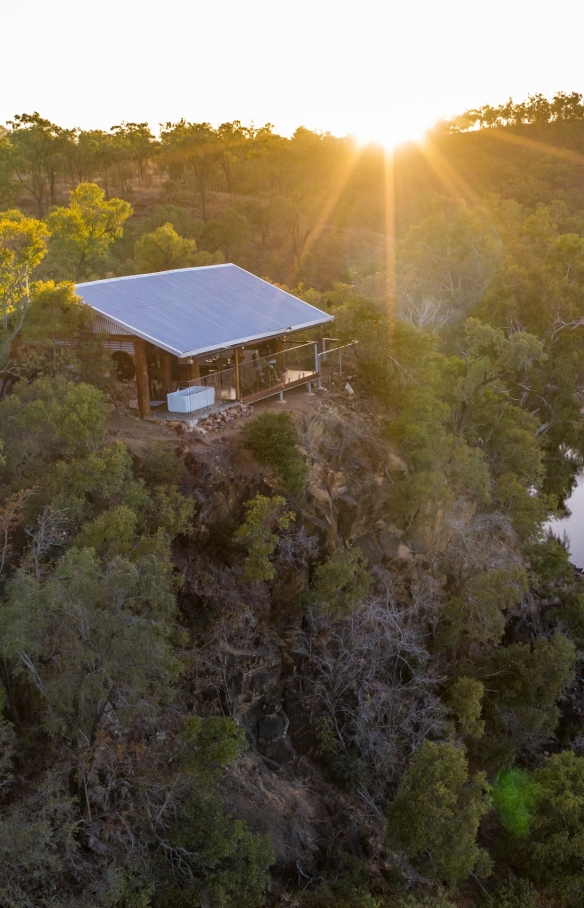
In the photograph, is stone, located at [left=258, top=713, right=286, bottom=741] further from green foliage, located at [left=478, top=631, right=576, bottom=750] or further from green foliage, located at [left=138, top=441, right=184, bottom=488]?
green foliage, located at [left=478, top=631, right=576, bottom=750]

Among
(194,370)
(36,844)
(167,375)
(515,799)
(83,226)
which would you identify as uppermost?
(83,226)

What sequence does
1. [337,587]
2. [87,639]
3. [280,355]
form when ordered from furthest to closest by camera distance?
[280,355] < [337,587] < [87,639]

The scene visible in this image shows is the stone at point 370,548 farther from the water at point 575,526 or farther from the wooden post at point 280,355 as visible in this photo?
the water at point 575,526

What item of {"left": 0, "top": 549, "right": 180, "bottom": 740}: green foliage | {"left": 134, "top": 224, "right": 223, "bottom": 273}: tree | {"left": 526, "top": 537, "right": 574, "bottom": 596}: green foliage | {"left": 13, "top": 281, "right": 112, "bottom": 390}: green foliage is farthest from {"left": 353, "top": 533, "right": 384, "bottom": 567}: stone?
Answer: {"left": 134, "top": 224, "right": 223, "bottom": 273}: tree

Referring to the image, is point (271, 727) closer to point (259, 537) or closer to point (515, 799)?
point (259, 537)

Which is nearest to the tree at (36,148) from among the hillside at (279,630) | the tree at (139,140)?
the tree at (139,140)

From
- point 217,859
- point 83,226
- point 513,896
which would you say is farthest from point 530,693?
point 83,226

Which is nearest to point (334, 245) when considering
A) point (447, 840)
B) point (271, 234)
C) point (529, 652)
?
point (271, 234)
